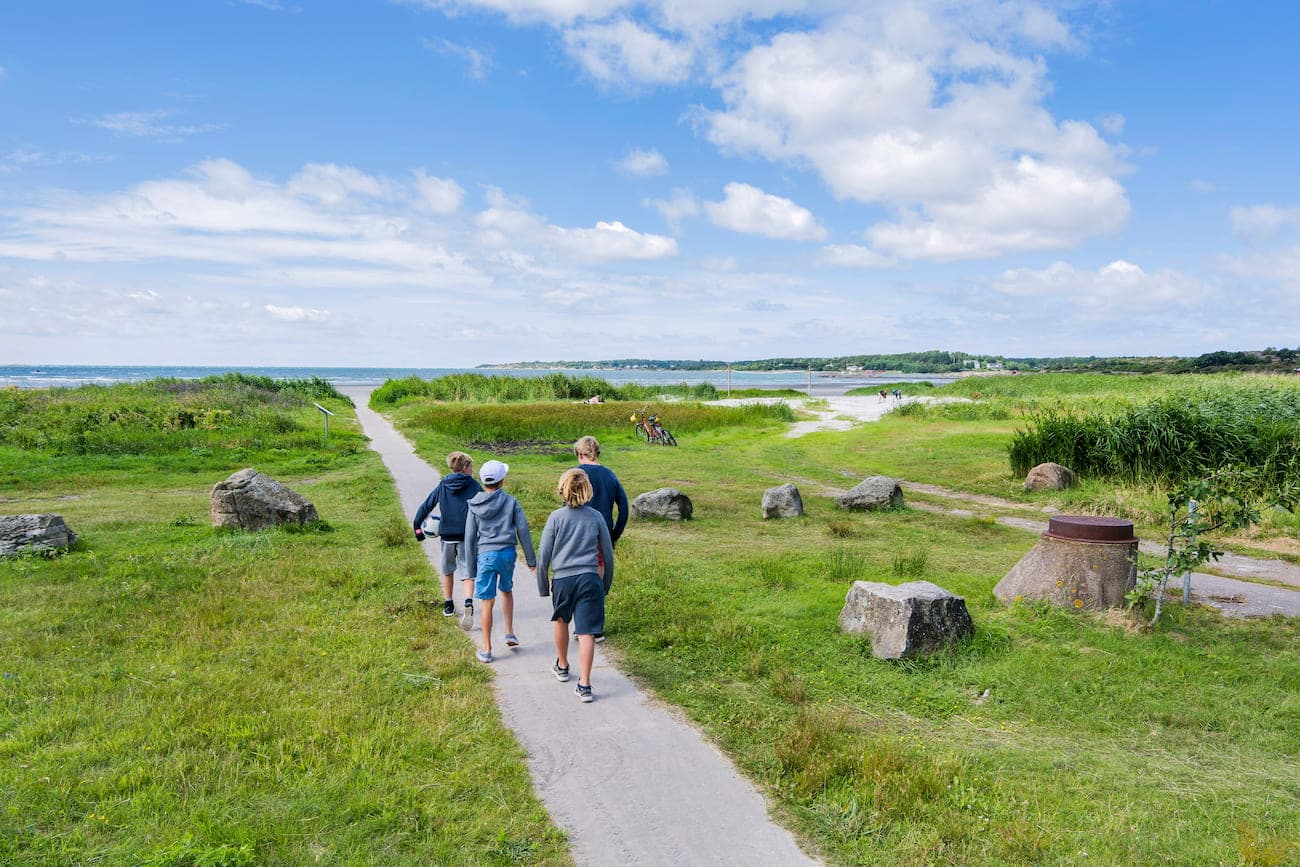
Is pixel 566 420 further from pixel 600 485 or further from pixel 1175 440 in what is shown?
pixel 600 485

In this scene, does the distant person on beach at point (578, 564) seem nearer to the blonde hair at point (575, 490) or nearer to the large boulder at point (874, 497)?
the blonde hair at point (575, 490)

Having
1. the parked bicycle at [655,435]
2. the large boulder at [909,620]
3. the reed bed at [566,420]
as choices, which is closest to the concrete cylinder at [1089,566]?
the large boulder at [909,620]

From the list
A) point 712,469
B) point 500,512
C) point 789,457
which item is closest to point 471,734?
point 500,512

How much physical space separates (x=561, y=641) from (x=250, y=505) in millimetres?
8093

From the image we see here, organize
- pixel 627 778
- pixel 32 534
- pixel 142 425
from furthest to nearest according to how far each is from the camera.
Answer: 1. pixel 142 425
2. pixel 32 534
3. pixel 627 778

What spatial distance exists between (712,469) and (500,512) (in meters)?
15.6

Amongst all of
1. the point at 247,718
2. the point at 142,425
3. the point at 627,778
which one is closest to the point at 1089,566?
the point at 627,778

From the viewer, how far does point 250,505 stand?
12.0 m

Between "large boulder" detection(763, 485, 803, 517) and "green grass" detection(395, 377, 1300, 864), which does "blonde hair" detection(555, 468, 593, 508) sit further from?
"large boulder" detection(763, 485, 803, 517)

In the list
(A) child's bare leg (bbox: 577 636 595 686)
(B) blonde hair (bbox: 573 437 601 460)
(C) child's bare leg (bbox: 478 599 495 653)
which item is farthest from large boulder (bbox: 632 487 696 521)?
(A) child's bare leg (bbox: 577 636 595 686)

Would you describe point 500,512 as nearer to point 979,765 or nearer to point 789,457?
point 979,765

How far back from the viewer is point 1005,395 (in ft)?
169

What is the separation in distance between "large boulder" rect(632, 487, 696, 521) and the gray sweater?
7.77m

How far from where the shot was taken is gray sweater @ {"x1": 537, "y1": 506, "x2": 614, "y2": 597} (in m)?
6.03
